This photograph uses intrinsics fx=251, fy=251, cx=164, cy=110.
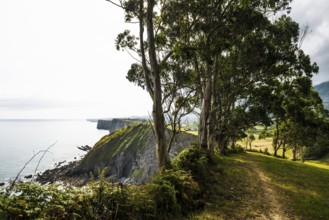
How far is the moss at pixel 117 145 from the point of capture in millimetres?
70213

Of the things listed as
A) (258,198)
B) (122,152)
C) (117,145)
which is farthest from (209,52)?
(117,145)

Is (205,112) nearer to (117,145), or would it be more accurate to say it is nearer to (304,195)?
(304,195)

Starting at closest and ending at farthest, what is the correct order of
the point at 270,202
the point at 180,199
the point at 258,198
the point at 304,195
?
the point at 180,199, the point at 270,202, the point at 258,198, the point at 304,195

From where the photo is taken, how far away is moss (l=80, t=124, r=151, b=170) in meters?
70.2

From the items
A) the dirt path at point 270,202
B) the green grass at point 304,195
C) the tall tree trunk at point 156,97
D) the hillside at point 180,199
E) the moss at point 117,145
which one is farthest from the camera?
the moss at point 117,145

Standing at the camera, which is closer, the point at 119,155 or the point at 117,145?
the point at 119,155

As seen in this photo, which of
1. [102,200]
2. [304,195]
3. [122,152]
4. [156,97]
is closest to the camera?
[102,200]

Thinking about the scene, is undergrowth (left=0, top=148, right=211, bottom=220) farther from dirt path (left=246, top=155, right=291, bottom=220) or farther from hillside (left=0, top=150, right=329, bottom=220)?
dirt path (left=246, top=155, right=291, bottom=220)

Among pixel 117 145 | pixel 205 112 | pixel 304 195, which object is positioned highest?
pixel 205 112

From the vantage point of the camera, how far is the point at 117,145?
7575 centimetres

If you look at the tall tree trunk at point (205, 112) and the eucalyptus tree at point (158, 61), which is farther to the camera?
the tall tree trunk at point (205, 112)

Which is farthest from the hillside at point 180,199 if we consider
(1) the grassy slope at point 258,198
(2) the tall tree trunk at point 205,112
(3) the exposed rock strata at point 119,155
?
(3) the exposed rock strata at point 119,155

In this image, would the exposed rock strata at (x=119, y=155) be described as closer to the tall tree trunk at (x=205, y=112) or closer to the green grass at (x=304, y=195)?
the tall tree trunk at (x=205, y=112)

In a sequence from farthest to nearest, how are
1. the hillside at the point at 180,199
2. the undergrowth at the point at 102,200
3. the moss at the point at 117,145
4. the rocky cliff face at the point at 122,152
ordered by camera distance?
the moss at the point at 117,145 < the rocky cliff face at the point at 122,152 < the hillside at the point at 180,199 < the undergrowth at the point at 102,200
